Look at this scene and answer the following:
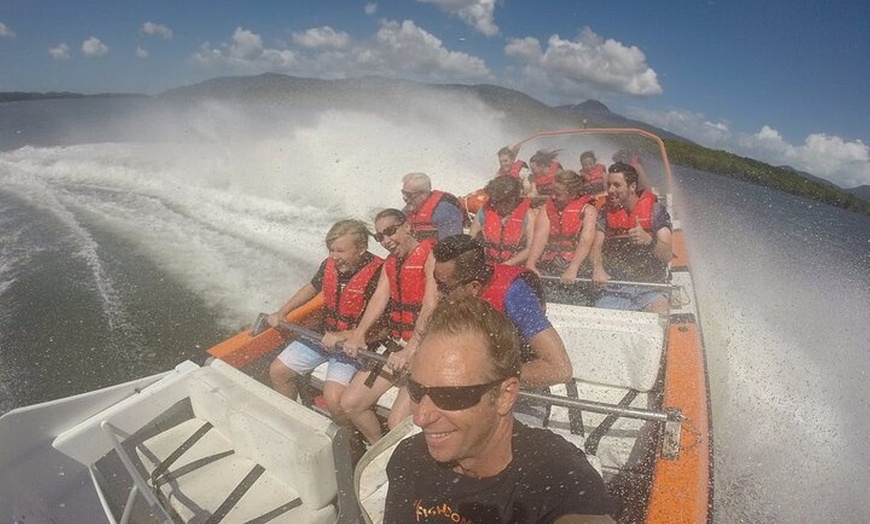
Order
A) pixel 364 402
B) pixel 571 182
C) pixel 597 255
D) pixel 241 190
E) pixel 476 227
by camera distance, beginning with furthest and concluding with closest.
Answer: pixel 241 190, pixel 476 227, pixel 571 182, pixel 597 255, pixel 364 402

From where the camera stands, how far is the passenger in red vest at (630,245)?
14.6 ft

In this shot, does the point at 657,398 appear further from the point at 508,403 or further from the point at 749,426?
the point at 508,403

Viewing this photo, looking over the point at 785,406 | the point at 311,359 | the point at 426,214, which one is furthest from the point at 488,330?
the point at 785,406

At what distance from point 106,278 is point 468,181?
8694 mm

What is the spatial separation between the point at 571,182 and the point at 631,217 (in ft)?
2.31

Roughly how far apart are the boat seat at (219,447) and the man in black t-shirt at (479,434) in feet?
3.20

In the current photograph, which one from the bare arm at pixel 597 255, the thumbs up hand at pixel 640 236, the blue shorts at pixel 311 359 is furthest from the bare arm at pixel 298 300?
the thumbs up hand at pixel 640 236

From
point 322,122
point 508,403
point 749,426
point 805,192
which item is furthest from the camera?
point 805,192

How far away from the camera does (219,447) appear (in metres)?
2.73

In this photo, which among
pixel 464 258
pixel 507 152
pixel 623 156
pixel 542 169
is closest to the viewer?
pixel 464 258

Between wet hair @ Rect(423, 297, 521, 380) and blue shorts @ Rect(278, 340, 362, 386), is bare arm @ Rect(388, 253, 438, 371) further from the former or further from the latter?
wet hair @ Rect(423, 297, 521, 380)

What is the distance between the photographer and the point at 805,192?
186 ft

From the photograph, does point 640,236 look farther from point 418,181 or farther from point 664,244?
point 418,181

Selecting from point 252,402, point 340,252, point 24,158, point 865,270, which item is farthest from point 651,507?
point 865,270
